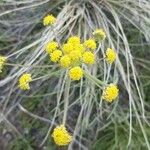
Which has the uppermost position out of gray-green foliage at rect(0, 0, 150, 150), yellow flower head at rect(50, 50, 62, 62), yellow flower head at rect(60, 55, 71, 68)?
yellow flower head at rect(50, 50, 62, 62)

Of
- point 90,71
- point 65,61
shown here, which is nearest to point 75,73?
point 65,61

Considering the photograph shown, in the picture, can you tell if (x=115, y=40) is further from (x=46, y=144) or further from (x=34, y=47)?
(x=46, y=144)

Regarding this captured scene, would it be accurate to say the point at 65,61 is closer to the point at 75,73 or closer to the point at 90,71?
the point at 75,73

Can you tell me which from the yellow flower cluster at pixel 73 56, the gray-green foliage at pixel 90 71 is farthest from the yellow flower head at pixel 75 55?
the gray-green foliage at pixel 90 71

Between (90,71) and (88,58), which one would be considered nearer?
(88,58)

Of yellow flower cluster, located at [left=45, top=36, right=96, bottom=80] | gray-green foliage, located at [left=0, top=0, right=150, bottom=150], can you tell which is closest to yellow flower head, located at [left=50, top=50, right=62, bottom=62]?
yellow flower cluster, located at [left=45, top=36, right=96, bottom=80]

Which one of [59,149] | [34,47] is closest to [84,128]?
[59,149]

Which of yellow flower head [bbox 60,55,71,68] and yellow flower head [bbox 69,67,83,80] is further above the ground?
yellow flower head [bbox 60,55,71,68]

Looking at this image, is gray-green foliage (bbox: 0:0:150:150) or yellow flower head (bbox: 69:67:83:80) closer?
yellow flower head (bbox: 69:67:83:80)

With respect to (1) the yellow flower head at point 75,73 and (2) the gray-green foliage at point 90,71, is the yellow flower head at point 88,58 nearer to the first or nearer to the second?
(1) the yellow flower head at point 75,73

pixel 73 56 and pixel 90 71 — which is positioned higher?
pixel 73 56

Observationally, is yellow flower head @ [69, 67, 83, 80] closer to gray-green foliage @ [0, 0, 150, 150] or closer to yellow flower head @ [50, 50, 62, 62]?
yellow flower head @ [50, 50, 62, 62]
